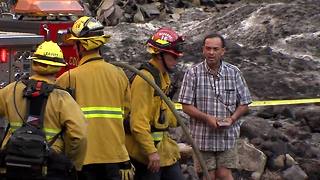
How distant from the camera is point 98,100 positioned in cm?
480

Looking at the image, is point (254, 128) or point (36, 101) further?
point (254, 128)

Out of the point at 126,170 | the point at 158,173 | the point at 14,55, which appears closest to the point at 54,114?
the point at 126,170

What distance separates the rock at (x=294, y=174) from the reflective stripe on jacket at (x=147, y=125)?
2214mm

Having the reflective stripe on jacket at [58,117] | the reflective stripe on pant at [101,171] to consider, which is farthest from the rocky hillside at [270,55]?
the reflective stripe on jacket at [58,117]

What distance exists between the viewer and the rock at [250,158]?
720 cm

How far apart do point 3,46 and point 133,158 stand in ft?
4.75

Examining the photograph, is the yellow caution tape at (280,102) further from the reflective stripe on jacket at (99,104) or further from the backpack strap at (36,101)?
the backpack strap at (36,101)

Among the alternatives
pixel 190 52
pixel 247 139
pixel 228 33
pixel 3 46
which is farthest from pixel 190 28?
pixel 3 46

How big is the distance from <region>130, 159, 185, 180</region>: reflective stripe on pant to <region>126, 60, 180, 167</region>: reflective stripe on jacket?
55 millimetres

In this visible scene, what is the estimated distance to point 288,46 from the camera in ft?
53.5

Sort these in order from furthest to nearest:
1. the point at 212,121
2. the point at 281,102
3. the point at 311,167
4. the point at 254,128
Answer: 1. the point at 281,102
2. the point at 254,128
3. the point at 311,167
4. the point at 212,121

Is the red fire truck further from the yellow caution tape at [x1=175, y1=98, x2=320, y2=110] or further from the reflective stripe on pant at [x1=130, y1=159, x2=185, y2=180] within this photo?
the yellow caution tape at [x1=175, y1=98, x2=320, y2=110]

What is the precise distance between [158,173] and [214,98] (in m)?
1.06

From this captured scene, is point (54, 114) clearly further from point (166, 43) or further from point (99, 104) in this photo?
point (166, 43)
